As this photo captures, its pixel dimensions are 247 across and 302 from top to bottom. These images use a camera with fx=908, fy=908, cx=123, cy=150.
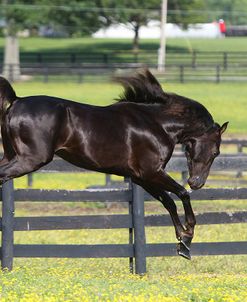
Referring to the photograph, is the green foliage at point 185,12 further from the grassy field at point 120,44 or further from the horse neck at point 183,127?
the horse neck at point 183,127

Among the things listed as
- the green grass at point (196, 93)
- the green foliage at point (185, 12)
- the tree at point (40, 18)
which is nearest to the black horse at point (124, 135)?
the green grass at point (196, 93)

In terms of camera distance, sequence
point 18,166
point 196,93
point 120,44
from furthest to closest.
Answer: point 120,44 → point 196,93 → point 18,166

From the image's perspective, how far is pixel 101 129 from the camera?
9.35m

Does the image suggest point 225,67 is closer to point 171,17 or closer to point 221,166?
point 171,17

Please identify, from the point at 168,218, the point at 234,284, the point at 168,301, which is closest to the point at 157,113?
the point at 168,218

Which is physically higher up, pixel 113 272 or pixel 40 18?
pixel 113 272

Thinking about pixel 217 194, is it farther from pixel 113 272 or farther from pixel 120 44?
pixel 120 44

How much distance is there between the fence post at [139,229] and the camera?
10.4 meters

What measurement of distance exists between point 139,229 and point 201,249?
81cm

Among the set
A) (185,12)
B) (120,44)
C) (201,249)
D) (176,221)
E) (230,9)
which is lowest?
(120,44)

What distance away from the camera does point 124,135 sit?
9461 mm

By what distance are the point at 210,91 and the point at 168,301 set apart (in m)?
36.1

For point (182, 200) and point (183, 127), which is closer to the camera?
point (182, 200)

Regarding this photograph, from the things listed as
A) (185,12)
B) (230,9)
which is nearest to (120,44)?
(185,12)
